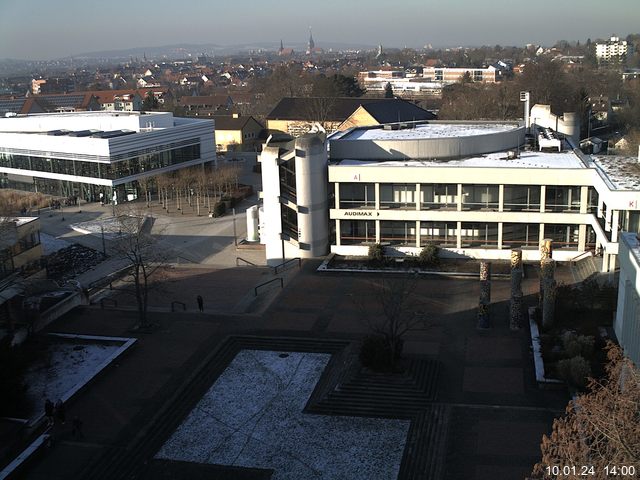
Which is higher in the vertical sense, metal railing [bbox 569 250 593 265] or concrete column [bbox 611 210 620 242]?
concrete column [bbox 611 210 620 242]

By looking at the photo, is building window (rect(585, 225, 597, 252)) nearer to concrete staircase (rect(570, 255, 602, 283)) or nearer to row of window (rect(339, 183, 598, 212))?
concrete staircase (rect(570, 255, 602, 283))

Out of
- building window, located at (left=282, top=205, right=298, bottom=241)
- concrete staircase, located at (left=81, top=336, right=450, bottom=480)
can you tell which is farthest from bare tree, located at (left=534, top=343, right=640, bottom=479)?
building window, located at (left=282, top=205, right=298, bottom=241)

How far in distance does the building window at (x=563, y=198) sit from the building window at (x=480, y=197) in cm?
279

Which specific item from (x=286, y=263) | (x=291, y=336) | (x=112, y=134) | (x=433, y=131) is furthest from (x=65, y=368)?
(x=112, y=134)

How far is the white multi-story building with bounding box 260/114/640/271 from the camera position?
1517 inches

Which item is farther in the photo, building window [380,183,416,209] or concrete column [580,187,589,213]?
building window [380,183,416,209]

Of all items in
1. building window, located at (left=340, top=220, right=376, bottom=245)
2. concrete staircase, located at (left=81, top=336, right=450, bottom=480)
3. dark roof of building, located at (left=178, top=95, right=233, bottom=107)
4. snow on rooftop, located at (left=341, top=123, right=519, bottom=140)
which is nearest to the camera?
concrete staircase, located at (left=81, top=336, right=450, bottom=480)

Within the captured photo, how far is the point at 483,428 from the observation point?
22.3m

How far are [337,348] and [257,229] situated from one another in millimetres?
19654

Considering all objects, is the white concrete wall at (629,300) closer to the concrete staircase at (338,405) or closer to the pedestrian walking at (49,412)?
the concrete staircase at (338,405)

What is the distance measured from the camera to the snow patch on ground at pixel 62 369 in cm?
2575

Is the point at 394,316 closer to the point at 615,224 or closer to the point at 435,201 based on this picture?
the point at 615,224

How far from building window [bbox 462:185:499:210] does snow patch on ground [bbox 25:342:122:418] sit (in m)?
20.7

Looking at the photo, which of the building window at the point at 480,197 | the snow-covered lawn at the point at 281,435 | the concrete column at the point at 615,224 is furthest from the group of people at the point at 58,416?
the concrete column at the point at 615,224
